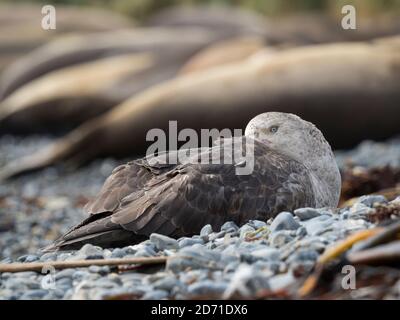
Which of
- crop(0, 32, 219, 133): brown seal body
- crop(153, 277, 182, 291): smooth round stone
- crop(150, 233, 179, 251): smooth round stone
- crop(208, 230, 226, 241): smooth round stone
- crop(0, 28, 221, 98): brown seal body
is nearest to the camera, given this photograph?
crop(153, 277, 182, 291): smooth round stone

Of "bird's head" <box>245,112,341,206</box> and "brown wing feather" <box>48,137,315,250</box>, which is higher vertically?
"bird's head" <box>245,112,341,206</box>

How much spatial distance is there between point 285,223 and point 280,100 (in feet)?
19.0

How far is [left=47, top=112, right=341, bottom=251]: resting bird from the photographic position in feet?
13.3

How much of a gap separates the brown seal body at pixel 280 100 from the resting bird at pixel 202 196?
Result: 5102 mm

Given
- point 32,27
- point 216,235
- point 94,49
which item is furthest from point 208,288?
point 32,27

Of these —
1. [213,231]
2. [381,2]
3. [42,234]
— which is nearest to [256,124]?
[213,231]

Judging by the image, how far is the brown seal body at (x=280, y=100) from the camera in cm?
940

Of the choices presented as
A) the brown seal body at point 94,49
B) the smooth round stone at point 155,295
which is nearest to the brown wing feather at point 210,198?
the smooth round stone at point 155,295

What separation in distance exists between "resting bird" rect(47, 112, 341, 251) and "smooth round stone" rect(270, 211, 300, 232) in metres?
0.39

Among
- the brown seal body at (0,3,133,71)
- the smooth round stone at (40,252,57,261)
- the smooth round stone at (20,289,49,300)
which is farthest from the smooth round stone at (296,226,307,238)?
the brown seal body at (0,3,133,71)

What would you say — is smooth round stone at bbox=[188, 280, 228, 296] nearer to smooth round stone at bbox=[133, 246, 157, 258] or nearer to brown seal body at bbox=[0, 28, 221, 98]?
smooth round stone at bbox=[133, 246, 157, 258]

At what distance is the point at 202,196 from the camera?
13.4 ft

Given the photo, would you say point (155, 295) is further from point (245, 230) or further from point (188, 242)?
point (245, 230)

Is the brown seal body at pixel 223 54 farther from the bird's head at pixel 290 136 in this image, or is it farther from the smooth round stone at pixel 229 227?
the smooth round stone at pixel 229 227
